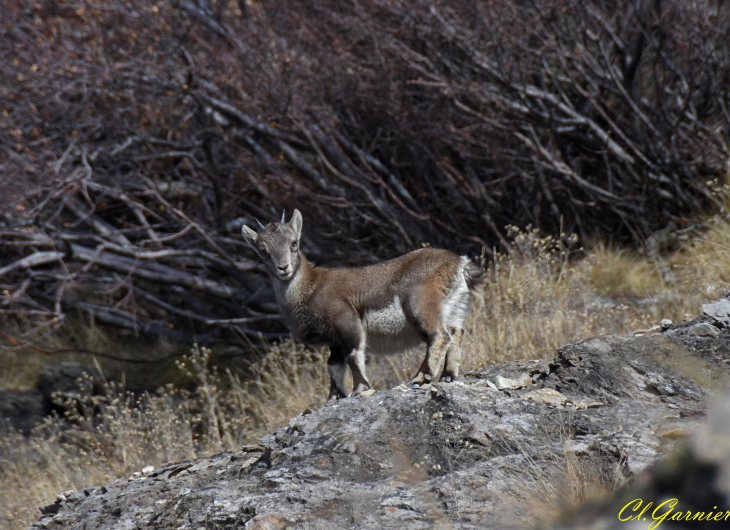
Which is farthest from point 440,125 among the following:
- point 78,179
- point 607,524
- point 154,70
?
point 607,524

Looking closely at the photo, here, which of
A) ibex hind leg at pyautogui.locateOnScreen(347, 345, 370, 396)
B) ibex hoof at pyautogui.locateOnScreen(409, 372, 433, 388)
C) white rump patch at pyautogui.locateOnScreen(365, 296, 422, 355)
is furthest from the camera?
white rump patch at pyautogui.locateOnScreen(365, 296, 422, 355)

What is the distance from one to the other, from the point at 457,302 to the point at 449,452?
254cm

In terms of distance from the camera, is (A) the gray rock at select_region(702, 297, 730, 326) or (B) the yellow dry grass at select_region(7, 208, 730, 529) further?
(B) the yellow dry grass at select_region(7, 208, 730, 529)

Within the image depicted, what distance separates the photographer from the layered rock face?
4121 millimetres

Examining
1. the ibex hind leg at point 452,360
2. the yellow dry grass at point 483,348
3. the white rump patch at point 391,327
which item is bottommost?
the yellow dry grass at point 483,348

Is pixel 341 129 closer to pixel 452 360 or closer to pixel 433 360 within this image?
pixel 452 360

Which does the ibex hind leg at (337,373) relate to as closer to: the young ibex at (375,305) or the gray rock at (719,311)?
the young ibex at (375,305)

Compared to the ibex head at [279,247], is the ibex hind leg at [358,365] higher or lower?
lower

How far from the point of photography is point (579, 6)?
36.9 ft

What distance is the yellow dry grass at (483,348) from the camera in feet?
27.9
